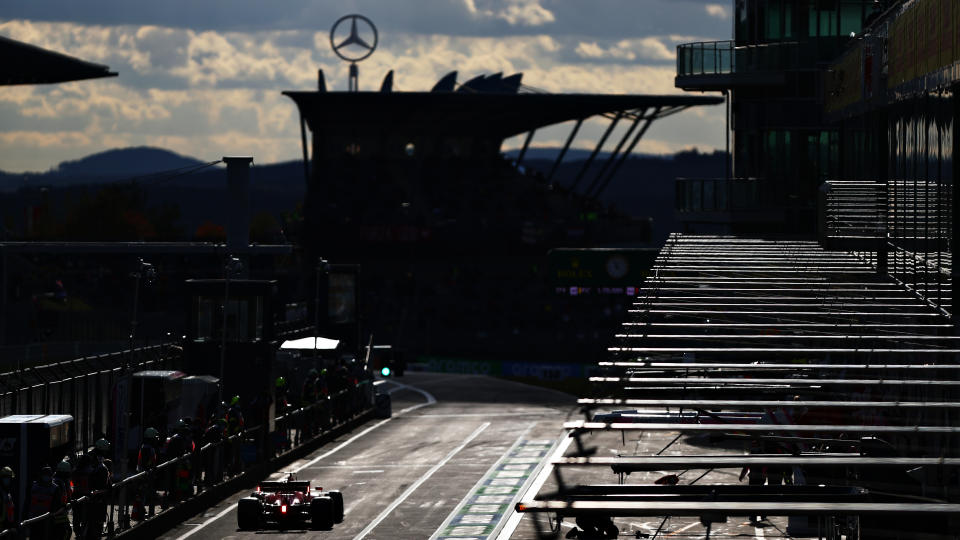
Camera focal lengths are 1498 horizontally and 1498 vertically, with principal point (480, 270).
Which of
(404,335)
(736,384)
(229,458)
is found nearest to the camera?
(736,384)

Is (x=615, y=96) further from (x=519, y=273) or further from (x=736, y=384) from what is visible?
(x=736, y=384)

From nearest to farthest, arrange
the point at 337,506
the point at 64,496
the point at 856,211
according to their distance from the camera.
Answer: the point at 64,496
the point at 337,506
the point at 856,211

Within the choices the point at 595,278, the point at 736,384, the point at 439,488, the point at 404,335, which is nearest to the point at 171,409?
the point at 439,488

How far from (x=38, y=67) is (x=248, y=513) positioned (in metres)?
73.9

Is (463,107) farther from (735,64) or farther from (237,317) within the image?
(237,317)

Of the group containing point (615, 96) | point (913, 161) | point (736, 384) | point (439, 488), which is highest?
point (615, 96)

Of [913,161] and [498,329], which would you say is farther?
[498,329]

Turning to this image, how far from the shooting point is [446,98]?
5002 inches

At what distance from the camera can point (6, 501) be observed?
25969 millimetres

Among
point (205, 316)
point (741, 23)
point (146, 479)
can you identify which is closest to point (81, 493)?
point (146, 479)

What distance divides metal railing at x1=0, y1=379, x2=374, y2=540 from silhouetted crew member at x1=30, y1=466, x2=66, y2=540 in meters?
0.03

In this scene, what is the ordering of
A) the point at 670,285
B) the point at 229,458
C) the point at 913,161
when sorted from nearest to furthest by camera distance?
1. the point at 670,285
2. the point at 913,161
3. the point at 229,458

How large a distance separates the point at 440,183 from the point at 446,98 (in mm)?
8333

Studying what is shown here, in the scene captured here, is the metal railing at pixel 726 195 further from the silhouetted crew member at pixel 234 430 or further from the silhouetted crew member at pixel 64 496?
the silhouetted crew member at pixel 64 496
